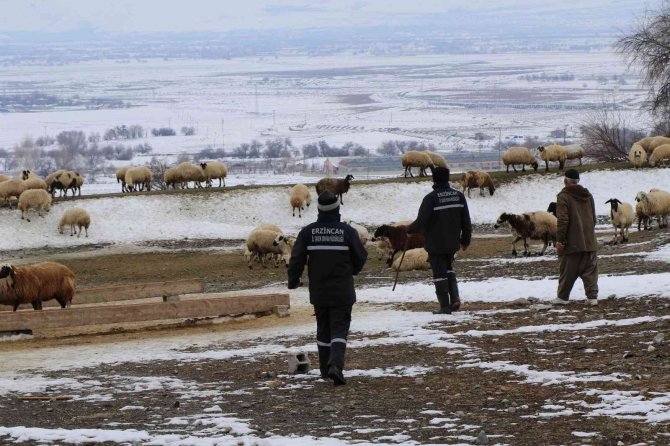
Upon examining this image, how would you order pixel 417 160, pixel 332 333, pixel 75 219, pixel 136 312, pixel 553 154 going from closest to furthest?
pixel 332 333 → pixel 136 312 → pixel 75 219 → pixel 553 154 → pixel 417 160

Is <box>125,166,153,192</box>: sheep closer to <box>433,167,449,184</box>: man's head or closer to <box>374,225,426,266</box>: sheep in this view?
<box>374,225,426,266</box>: sheep

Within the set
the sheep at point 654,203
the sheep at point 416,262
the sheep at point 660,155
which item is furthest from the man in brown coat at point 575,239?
the sheep at point 660,155

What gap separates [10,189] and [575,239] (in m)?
31.0

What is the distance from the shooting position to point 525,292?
19703mm

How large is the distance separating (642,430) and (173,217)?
35911mm

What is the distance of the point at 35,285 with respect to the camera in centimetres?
1984

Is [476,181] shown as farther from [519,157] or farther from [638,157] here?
[638,157]

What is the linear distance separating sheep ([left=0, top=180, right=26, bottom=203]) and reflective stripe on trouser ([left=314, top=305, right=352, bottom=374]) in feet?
109

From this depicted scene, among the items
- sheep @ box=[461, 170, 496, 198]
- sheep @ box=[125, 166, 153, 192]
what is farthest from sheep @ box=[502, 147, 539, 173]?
sheep @ box=[125, 166, 153, 192]

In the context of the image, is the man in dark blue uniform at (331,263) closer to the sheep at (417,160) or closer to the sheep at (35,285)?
the sheep at (35,285)

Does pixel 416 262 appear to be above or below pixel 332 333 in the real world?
below

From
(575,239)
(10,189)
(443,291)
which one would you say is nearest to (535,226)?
(575,239)

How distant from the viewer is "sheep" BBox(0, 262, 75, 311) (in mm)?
19594

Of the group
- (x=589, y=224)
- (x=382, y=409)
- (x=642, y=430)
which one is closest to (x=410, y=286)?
(x=589, y=224)
